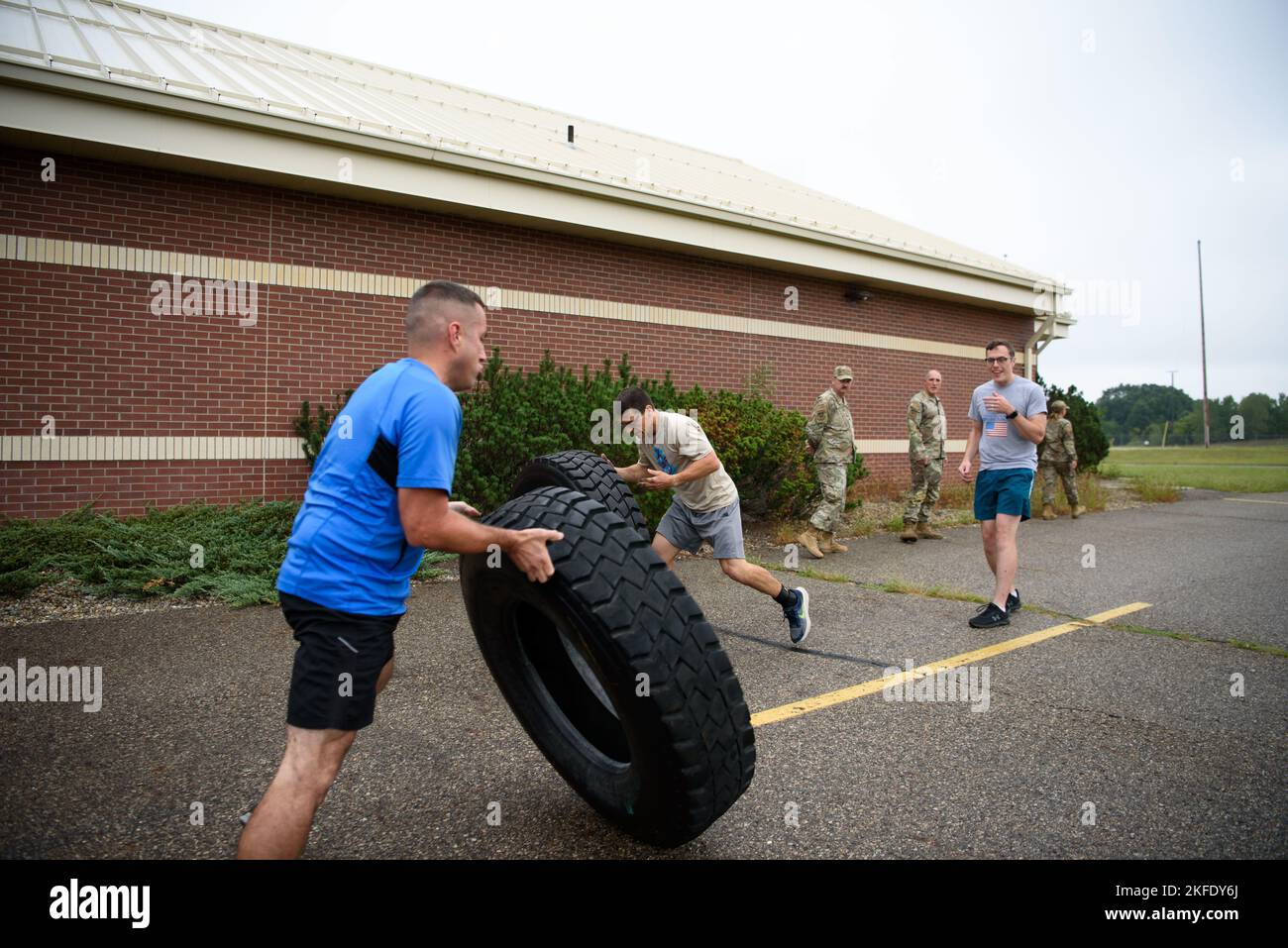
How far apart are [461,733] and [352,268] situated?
6.76 meters

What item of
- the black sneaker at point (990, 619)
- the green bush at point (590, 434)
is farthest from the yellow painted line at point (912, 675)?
the green bush at point (590, 434)

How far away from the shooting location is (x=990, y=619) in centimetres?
562

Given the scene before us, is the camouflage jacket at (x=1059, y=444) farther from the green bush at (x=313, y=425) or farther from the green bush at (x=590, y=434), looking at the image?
the green bush at (x=313, y=425)

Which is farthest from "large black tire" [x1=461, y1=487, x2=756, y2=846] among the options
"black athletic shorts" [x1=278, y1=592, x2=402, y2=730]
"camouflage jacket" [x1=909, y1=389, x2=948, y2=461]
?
"camouflage jacket" [x1=909, y1=389, x2=948, y2=461]

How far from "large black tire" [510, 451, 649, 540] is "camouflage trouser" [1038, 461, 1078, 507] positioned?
1063 cm

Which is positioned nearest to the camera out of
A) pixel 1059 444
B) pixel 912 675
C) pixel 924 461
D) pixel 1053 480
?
pixel 912 675

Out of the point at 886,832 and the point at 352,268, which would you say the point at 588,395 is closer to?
the point at 352,268

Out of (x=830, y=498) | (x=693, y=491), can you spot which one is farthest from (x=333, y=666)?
(x=830, y=498)

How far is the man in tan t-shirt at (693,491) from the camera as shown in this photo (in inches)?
193

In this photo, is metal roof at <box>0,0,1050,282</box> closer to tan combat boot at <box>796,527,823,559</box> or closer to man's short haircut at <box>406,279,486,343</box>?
tan combat boot at <box>796,527,823,559</box>

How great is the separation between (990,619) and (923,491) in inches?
180

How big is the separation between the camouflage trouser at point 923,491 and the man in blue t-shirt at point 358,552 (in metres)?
8.42

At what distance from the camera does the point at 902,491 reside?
46.9ft

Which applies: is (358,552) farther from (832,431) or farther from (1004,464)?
(832,431)
